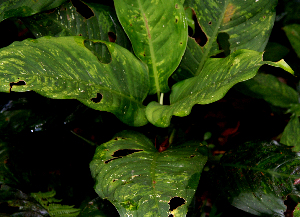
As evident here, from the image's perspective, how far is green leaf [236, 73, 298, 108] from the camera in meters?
1.27

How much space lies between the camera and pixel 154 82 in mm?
1105

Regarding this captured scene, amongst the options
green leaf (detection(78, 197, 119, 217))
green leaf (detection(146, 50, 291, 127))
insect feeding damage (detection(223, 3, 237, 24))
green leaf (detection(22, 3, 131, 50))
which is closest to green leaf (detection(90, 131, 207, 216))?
green leaf (detection(146, 50, 291, 127))

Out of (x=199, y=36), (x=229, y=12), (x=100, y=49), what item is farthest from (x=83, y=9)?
(x=229, y=12)

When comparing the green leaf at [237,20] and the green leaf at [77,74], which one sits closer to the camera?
the green leaf at [77,74]


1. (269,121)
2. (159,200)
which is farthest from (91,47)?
(269,121)

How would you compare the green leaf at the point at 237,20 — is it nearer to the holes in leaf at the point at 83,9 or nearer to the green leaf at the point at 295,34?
the green leaf at the point at 295,34

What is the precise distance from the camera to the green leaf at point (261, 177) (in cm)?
89

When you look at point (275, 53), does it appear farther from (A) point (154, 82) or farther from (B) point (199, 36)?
(A) point (154, 82)

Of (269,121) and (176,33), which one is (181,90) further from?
(269,121)

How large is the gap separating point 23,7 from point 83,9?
0.90ft

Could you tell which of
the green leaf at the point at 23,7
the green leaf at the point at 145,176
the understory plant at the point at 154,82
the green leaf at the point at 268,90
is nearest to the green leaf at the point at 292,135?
the understory plant at the point at 154,82

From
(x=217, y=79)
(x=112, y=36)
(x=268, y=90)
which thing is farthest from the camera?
(x=268, y=90)

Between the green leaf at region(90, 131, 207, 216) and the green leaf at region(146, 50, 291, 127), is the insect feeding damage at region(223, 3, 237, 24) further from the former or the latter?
the green leaf at region(90, 131, 207, 216)

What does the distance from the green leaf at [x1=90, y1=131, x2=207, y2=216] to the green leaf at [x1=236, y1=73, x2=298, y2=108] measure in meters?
0.53
